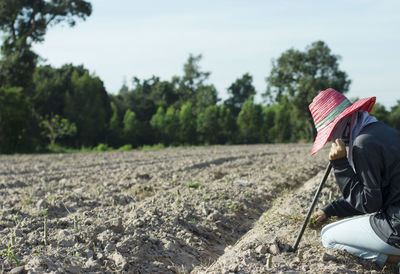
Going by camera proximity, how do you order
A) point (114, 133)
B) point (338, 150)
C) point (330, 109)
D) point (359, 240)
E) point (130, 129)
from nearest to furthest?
point (338, 150), point (330, 109), point (359, 240), point (114, 133), point (130, 129)

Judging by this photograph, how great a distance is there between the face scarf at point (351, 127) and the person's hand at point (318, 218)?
1001 mm

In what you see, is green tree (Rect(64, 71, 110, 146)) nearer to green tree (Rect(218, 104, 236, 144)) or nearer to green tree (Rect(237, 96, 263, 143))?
green tree (Rect(218, 104, 236, 144))

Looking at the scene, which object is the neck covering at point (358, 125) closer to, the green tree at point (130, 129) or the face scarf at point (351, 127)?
the face scarf at point (351, 127)

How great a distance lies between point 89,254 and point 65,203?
2373 millimetres

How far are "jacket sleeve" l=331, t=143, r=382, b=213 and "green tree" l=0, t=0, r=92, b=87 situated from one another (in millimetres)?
20287

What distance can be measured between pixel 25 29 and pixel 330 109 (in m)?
21.3

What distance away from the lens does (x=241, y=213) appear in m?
5.73

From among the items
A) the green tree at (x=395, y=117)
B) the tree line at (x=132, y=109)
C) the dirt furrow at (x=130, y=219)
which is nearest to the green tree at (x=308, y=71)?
the tree line at (x=132, y=109)

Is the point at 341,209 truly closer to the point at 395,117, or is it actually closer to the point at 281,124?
the point at 281,124

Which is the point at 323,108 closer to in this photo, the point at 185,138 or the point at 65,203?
the point at 65,203

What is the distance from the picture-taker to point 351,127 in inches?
122

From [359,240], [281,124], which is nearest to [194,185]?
[359,240]

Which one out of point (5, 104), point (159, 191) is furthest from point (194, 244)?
point (5, 104)

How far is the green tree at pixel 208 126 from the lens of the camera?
32188 millimetres
